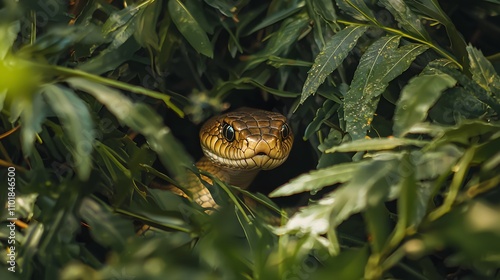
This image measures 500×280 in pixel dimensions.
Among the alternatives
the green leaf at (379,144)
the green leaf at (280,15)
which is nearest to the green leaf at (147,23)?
the green leaf at (280,15)

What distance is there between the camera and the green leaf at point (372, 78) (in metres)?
1.36

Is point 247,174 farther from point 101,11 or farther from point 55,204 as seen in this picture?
point 55,204

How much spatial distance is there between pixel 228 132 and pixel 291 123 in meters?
0.18

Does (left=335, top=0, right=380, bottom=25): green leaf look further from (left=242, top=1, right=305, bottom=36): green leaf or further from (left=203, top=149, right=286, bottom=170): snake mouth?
(left=203, top=149, right=286, bottom=170): snake mouth

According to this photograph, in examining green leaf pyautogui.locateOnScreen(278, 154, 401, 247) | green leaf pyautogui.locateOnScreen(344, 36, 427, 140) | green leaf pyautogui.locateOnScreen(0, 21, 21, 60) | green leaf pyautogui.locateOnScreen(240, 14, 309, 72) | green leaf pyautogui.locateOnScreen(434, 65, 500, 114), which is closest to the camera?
green leaf pyautogui.locateOnScreen(278, 154, 401, 247)

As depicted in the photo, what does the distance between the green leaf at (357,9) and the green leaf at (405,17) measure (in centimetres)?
4

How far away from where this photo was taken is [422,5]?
140cm

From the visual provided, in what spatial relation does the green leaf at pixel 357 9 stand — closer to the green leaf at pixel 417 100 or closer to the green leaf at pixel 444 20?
the green leaf at pixel 444 20

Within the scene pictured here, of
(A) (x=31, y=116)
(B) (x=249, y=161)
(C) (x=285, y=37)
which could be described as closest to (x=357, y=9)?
(C) (x=285, y=37)

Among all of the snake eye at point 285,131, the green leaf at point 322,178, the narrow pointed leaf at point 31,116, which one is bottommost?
the snake eye at point 285,131

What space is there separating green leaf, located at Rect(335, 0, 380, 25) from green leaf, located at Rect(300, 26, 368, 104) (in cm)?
2

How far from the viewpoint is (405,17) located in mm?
1411

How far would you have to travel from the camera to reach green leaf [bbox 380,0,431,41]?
55.6 inches

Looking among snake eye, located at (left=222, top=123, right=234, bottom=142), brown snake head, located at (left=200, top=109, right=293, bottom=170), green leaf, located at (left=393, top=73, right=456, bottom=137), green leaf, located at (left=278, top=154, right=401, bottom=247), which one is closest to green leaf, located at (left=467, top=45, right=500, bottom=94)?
green leaf, located at (left=393, top=73, right=456, bottom=137)
